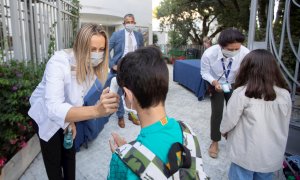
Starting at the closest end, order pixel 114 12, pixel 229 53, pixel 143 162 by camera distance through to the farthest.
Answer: pixel 143 162
pixel 229 53
pixel 114 12

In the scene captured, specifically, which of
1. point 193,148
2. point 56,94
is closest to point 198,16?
point 56,94

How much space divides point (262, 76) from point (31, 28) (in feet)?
9.84

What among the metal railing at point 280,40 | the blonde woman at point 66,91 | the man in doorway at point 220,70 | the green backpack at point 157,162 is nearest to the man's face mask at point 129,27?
the man in doorway at point 220,70

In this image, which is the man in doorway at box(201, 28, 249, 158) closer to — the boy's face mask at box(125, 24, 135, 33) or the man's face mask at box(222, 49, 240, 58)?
the man's face mask at box(222, 49, 240, 58)

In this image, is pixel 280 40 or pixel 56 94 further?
pixel 280 40

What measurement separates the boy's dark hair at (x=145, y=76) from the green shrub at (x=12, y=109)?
1.55 metres

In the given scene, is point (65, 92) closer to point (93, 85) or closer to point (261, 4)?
point (93, 85)

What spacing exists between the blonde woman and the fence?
1078 millimetres

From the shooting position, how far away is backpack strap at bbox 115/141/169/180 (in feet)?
3.14

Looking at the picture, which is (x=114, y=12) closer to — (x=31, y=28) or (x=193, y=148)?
(x=31, y=28)

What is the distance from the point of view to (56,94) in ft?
5.25

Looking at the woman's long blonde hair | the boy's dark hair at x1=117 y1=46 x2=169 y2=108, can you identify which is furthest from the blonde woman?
the boy's dark hair at x1=117 y1=46 x2=169 y2=108

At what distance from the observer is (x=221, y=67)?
3.02 metres

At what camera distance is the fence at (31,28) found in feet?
9.62
